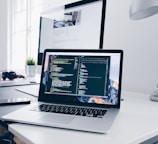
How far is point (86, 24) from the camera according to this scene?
47.4 inches

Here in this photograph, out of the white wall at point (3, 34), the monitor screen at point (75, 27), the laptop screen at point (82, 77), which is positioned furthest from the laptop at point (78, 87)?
the white wall at point (3, 34)

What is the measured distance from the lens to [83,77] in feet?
2.78

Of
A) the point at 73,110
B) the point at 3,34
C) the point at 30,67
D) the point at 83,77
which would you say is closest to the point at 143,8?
the point at 83,77

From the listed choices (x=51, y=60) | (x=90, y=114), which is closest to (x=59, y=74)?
(x=51, y=60)

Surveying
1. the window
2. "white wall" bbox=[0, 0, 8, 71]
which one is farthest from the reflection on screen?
"white wall" bbox=[0, 0, 8, 71]

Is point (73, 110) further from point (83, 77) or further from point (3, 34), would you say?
point (3, 34)

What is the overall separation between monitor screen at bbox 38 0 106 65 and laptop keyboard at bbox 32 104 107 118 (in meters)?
0.48

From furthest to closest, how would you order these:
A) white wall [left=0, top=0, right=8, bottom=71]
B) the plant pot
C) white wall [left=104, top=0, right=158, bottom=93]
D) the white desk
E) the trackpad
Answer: white wall [left=0, top=0, right=8, bottom=71] < the plant pot < white wall [left=104, top=0, right=158, bottom=93] < the trackpad < the white desk

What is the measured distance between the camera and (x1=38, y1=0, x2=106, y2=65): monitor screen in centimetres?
116

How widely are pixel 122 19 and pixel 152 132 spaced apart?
807mm

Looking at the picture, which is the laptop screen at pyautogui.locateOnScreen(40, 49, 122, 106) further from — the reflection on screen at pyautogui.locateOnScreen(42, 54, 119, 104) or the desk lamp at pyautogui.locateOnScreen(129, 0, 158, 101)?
the desk lamp at pyautogui.locateOnScreen(129, 0, 158, 101)

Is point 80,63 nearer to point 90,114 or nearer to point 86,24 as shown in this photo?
point 90,114

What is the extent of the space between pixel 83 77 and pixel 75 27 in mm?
506

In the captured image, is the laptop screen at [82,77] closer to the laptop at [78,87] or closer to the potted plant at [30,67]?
the laptop at [78,87]
